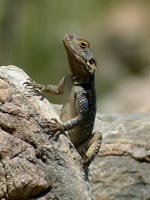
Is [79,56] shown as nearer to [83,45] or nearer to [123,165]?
[83,45]

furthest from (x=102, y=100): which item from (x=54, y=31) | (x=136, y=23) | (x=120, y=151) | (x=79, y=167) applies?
(x=79, y=167)

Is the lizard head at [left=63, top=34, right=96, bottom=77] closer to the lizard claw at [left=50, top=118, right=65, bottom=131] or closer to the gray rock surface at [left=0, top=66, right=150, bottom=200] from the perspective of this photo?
the gray rock surface at [left=0, top=66, right=150, bottom=200]

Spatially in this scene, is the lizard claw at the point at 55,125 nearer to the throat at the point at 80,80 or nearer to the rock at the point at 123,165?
the throat at the point at 80,80

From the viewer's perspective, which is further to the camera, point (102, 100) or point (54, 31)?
point (54, 31)

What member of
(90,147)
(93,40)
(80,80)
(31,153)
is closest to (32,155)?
(31,153)

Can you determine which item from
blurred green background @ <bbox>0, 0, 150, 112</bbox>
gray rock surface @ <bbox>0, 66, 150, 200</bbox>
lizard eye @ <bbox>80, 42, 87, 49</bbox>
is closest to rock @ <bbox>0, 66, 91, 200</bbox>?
gray rock surface @ <bbox>0, 66, 150, 200</bbox>

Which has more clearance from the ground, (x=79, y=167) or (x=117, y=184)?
(x=79, y=167)

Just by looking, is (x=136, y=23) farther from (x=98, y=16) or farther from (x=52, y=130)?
(x=52, y=130)
